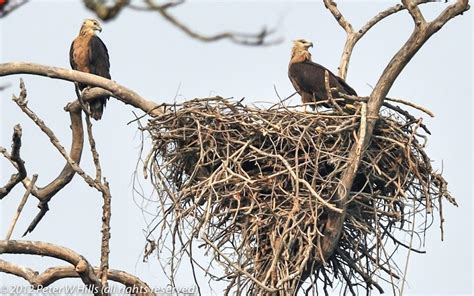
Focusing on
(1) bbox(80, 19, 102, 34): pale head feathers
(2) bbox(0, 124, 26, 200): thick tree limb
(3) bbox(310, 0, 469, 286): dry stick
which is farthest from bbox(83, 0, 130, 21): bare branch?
(1) bbox(80, 19, 102, 34): pale head feathers

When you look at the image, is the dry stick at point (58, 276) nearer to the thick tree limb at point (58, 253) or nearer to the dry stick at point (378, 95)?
the thick tree limb at point (58, 253)

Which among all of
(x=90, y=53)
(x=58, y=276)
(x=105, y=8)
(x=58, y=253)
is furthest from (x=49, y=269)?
(x=90, y=53)

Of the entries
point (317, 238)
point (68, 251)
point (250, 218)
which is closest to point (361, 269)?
point (317, 238)

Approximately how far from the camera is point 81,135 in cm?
743

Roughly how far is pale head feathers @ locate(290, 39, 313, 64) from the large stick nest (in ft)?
6.78

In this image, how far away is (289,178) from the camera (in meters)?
6.16

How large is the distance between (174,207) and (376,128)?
5.12ft

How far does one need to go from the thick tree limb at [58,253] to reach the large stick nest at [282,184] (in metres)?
0.96

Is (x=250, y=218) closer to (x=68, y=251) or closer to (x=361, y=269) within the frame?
(x=361, y=269)

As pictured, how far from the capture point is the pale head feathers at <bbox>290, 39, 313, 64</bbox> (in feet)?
27.9

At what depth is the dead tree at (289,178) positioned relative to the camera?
5992 mm

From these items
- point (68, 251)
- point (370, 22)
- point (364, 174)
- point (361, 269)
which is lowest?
point (68, 251)

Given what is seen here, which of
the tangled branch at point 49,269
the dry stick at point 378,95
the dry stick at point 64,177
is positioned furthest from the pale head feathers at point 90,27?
the tangled branch at point 49,269

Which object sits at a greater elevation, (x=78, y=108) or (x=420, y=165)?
(x=78, y=108)
